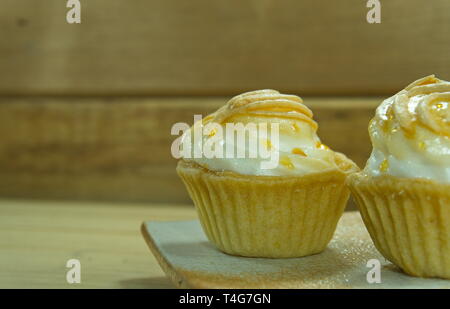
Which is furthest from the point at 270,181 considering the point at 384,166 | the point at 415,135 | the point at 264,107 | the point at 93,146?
the point at 93,146

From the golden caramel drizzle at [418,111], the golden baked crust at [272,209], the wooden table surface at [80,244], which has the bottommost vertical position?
the wooden table surface at [80,244]

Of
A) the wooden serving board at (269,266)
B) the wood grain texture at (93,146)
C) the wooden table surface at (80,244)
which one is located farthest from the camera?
the wood grain texture at (93,146)

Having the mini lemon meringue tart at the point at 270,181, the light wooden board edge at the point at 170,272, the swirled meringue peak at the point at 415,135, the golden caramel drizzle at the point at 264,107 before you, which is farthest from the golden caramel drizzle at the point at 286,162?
the light wooden board edge at the point at 170,272

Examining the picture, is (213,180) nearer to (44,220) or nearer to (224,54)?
Answer: (44,220)

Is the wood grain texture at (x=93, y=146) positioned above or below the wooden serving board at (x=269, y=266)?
above

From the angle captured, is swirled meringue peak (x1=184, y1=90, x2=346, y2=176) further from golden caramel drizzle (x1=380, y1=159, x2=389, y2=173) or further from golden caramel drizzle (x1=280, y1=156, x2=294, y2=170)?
golden caramel drizzle (x1=380, y1=159, x2=389, y2=173)

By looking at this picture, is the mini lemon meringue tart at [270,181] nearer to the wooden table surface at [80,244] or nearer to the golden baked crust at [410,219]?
the golden baked crust at [410,219]

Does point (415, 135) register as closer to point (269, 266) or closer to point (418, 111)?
point (418, 111)
